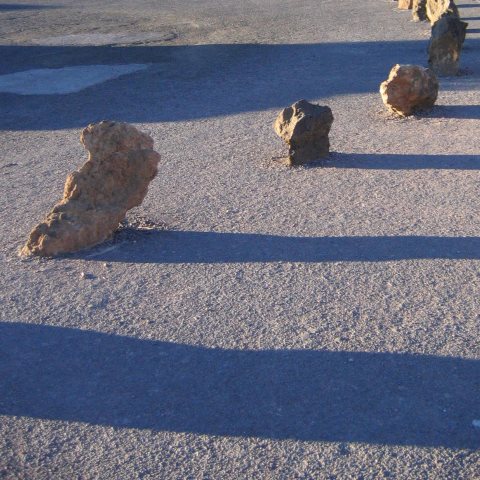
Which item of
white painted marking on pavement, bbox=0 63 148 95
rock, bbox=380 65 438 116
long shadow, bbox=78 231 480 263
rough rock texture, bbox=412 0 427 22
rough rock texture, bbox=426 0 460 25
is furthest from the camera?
rough rock texture, bbox=412 0 427 22

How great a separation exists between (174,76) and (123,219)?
26.8ft

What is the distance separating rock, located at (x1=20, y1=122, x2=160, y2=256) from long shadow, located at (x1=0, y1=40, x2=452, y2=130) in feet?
15.4

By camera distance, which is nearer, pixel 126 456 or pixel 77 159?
pixel 126 456

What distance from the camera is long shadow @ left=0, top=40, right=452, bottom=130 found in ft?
42.0

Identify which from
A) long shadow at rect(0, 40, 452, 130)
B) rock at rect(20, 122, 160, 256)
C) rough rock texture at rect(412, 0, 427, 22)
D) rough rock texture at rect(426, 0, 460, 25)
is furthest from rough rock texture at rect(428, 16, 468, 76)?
rock at rect(20, 122, 160, 256)

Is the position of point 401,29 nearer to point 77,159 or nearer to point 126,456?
point 77,159

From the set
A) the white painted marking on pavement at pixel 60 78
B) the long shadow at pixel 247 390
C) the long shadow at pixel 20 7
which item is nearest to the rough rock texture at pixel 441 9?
the white painted marking on pavement at pixel 60 78

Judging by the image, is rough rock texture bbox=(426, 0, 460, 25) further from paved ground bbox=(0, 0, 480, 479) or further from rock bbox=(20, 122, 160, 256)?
rock bbox=(20, 122, 160, 256)

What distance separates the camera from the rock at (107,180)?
7.33 metres

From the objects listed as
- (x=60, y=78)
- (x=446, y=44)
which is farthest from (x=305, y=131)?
(x=60, y=78)

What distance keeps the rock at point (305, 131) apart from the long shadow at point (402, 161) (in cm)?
16

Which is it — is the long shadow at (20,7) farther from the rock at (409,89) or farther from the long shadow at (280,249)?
the long shadow at (280,249)

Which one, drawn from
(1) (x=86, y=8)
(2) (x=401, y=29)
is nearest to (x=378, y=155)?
(2) (x=401, y=29)

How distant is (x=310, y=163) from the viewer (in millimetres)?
9539
